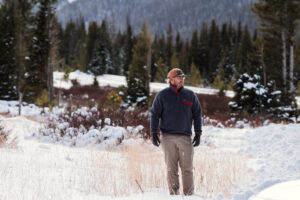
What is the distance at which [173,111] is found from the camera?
4.33 m

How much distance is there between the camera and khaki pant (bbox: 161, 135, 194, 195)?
14.2 ft

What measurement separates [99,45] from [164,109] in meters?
50.3

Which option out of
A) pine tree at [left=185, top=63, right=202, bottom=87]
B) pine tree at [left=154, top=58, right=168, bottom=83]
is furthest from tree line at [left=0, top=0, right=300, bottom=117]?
pine tree at [left=154, top=58, right=168, bottom=83]

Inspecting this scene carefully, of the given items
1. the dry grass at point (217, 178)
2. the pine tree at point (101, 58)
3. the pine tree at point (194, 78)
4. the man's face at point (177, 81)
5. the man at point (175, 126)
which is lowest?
the dry grass at point (217, 178)

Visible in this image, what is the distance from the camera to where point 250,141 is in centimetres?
975

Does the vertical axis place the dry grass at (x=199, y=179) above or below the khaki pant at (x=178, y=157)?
below

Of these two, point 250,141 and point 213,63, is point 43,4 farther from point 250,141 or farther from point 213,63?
point 213,63

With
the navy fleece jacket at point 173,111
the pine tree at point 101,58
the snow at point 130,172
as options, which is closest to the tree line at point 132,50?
the snow at point 130,172

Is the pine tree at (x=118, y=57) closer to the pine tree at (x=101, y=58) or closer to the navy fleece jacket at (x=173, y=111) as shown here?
the pine tree at (x=101, y=58)

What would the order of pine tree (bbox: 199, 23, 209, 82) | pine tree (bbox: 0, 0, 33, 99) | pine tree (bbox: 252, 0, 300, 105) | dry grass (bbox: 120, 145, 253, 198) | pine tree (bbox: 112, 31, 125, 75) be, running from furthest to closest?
pine tree (bbox: 199, 23, 209, 82), pine tree (bbox: 112, 31, 125, 75), pine tree (bbox: 0, 0, 33, 99), pine tree (bbox: 252, 0, 300, 105), dry grass (bbox: 120, 145, 253, 198)

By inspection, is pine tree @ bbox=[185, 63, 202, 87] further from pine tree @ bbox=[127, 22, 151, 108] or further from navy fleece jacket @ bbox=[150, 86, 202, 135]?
navy fleece jacket @ bbox=[150, 86, 202, 135]

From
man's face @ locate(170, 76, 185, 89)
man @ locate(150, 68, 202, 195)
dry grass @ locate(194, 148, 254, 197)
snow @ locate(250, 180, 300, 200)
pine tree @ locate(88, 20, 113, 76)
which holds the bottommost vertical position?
dry grass @ locate(194, 148, 254, 197)

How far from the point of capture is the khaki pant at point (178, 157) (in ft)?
14.2

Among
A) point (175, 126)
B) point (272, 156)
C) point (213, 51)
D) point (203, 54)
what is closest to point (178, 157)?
point (175, 126)
